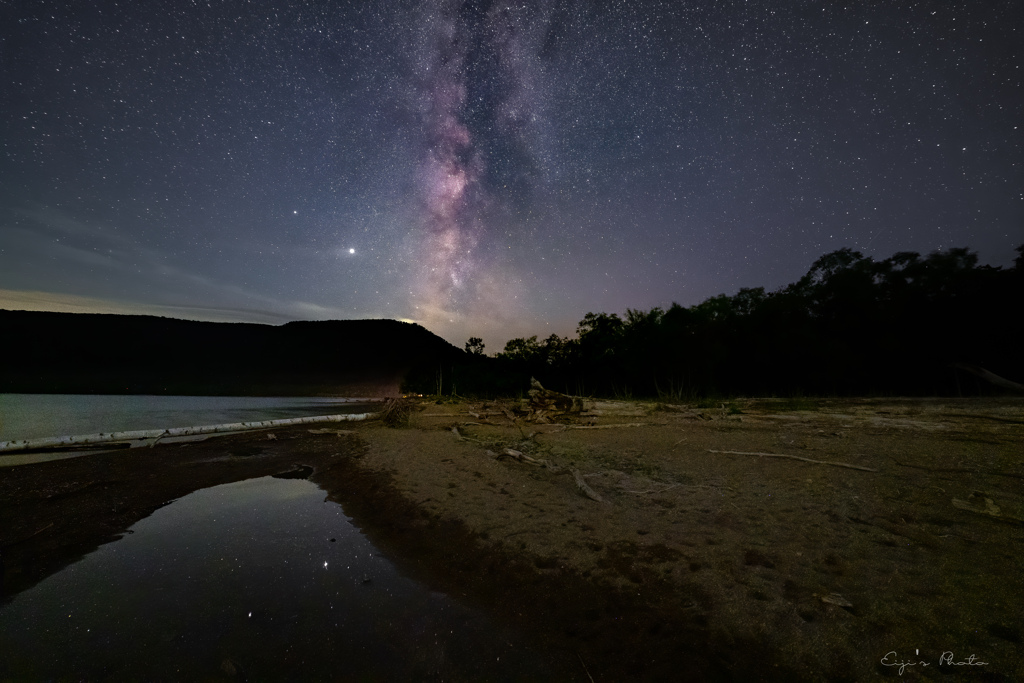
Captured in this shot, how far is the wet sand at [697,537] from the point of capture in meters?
2.46

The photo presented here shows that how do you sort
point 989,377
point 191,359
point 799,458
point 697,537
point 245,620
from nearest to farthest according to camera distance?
point 245,620 → point 697,537 → point 799,458 → point 989,377 → point 191,359

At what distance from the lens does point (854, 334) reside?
24.9 m

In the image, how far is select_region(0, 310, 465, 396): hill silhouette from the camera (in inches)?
3733

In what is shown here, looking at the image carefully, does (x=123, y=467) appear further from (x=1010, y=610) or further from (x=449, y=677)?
(x=1010, y=610)

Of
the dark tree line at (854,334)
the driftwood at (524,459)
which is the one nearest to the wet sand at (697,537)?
the driftwood at (524,459)

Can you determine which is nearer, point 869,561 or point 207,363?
point 869,561

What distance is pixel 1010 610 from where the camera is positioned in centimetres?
248

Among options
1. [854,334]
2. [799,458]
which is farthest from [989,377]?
[799,458]

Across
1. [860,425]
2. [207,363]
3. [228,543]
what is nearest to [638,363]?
[860,425]

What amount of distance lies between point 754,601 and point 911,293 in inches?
1250

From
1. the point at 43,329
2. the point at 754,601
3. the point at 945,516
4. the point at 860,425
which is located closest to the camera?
the point at 754,601

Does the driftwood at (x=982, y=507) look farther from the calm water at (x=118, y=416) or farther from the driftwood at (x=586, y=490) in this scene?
the calm water at (x=118, y=416)

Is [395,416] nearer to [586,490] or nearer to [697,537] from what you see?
[586,490]

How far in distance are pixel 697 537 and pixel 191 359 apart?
144 m
